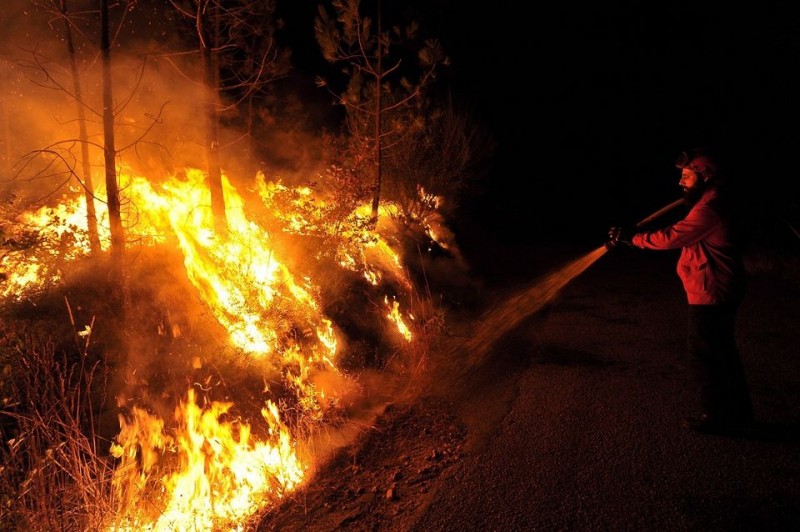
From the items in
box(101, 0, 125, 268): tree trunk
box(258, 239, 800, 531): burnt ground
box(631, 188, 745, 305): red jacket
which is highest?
box(101, 0, 125, 268): tree trunk

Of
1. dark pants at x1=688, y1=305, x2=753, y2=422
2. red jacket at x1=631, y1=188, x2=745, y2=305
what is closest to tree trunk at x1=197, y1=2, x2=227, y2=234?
red jacket at x1=631, y1=188, x2=745, y2=305

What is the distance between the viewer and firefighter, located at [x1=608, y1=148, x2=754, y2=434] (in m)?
3.96

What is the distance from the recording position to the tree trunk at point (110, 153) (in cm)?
489

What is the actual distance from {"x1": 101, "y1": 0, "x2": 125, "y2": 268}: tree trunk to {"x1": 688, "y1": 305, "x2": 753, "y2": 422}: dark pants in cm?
604

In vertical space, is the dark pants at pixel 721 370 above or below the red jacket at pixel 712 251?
below

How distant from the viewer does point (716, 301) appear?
396 cm

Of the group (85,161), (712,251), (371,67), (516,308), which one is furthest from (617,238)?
(85,161)

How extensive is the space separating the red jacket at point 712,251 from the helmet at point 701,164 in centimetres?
14

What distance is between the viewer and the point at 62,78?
6523mm

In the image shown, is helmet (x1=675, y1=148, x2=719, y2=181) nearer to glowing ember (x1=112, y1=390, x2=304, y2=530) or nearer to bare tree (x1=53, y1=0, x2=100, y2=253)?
glowing ember (x1=112, y1=390, x2=304, y2=530)

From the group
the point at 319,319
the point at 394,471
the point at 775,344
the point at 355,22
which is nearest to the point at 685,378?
the point at 775,344

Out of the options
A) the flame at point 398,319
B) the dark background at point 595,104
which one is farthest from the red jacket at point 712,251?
the dark background at point 595,104

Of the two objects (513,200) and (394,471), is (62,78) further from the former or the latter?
(513,200)

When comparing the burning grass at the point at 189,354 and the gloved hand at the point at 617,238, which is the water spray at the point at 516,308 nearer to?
the gloved hand at the point at 617,238
